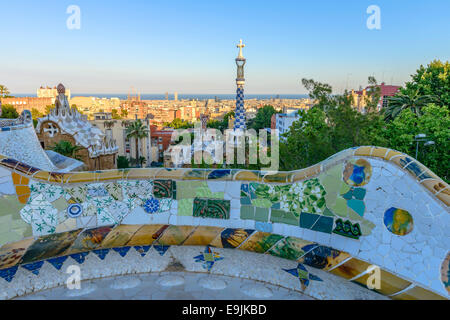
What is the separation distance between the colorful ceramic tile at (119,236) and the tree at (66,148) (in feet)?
61.1

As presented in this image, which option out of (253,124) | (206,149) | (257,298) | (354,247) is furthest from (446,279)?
(253,124)

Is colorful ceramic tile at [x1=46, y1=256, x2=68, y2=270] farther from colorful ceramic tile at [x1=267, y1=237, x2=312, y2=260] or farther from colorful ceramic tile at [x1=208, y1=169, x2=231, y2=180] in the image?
colorful ceramic tile at [x1=267, y1=237, x2=312, y2=260]

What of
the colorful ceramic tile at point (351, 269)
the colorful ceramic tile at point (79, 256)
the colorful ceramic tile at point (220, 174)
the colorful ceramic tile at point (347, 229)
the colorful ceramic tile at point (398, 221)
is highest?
the colorful ceramic tile at point (220, 174)

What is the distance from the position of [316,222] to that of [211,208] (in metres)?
Result: 1.45

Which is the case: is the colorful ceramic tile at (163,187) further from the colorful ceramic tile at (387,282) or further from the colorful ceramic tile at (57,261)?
the colorful ceramic tile at (387,282)

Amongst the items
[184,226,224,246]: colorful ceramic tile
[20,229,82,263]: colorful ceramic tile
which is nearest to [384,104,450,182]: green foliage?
[184,226,224,246]: colorful ceramic tile

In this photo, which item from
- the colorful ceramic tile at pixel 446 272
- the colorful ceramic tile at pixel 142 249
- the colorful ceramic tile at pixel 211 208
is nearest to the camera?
the colorful ceramic tile at pixel 446 272

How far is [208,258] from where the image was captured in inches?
170

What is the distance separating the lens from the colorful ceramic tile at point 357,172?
154 inches

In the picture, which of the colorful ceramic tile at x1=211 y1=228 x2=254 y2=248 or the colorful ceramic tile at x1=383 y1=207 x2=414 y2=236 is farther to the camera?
the colorful ceramic tile at x1=211 y1=228 x2=254 y2=248

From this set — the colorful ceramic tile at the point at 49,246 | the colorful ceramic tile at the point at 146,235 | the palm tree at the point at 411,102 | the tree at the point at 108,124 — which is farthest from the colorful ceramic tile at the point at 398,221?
the tree at the point at 108,124

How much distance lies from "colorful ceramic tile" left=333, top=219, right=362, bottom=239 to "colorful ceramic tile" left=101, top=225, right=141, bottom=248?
8.79 feet

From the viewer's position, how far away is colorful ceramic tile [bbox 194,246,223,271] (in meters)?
4.15
